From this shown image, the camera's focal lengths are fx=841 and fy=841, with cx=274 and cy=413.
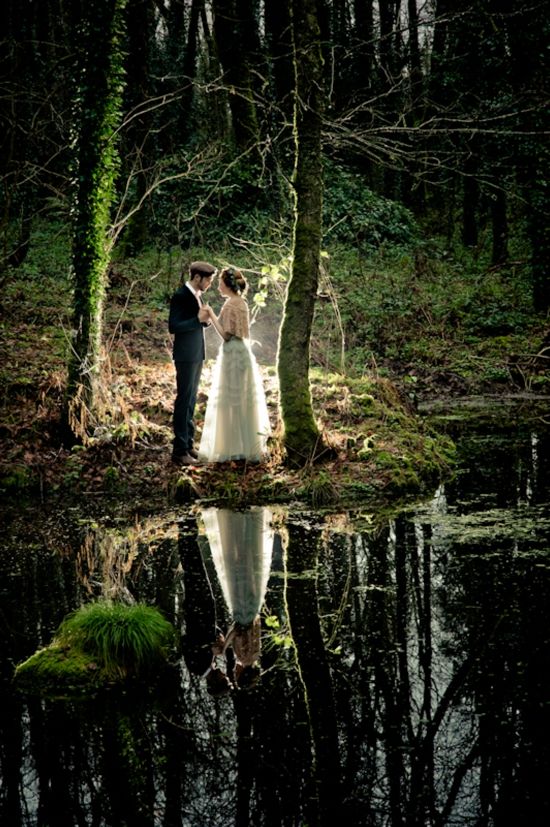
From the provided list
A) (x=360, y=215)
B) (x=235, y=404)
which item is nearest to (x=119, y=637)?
(x=235, y=404)

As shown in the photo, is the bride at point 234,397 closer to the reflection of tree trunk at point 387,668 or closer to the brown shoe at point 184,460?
the brown shoe at point 184,460

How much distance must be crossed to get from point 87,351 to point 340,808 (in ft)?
26.3

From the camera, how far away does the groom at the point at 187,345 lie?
1030 cm

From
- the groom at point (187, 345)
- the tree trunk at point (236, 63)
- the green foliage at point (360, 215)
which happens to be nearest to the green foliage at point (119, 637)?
the groom at point (187, 345)

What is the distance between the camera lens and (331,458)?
10.3 metres

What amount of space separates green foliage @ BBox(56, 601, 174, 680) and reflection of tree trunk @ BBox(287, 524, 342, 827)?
93cm

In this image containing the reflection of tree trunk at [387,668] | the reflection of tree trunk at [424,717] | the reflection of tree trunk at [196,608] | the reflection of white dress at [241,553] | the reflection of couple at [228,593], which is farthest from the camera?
the reflection of white dress at [241,553]

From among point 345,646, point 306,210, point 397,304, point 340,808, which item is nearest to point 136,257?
point 397,304

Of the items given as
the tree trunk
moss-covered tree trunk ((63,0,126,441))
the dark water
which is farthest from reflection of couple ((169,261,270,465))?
the tree trunk

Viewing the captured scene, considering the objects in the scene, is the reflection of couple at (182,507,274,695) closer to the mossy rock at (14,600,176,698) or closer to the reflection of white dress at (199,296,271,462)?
the mossy rock at (14,600,176,698)

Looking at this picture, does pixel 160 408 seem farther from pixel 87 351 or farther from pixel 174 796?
pixel 174 796

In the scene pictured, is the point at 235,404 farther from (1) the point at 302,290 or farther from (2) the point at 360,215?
(2) the point at 360,215

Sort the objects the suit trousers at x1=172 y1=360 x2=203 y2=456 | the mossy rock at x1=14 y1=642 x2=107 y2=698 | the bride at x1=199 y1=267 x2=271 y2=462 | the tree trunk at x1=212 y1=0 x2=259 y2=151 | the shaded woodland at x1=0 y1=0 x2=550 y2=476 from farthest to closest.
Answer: the tree trunk at x1=212 y1=0 x2=259 y2=151 < the bride at x1=199 y1=267 x2=271 y2=462 < the suit trousers at x1=172 y1=360 x2=203 y2=456 < the shaded woodland at x1=0 y1=0 x2=550 y2=476 < the mossy rock at x1=14 y1=642 x2=107 y2=698

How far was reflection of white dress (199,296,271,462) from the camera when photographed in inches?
413
